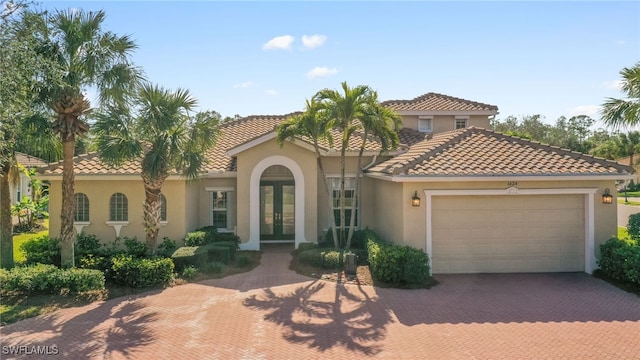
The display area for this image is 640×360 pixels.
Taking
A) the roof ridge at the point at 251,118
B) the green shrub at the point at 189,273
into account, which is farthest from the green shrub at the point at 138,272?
the roof ridge at the point at 251,118

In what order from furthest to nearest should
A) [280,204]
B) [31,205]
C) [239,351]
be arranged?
[31,205], [280,204], [239,351]

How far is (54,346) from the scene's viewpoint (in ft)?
27.2

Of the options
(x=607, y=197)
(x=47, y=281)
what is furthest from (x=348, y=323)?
(x=607, y=197)

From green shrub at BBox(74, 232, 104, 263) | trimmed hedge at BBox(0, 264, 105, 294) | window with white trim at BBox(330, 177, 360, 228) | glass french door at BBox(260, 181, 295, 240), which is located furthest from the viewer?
glass french door at BBox(260, 181, 295, 240)

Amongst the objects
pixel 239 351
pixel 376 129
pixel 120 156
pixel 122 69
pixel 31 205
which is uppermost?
pixel 122 69

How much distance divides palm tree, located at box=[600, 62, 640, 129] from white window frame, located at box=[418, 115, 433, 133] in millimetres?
9700

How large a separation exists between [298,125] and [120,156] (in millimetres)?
6109

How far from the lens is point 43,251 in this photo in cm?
1412

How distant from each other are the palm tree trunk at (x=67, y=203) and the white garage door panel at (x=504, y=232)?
1153 cm

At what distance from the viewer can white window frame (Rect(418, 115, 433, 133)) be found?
78.0ft

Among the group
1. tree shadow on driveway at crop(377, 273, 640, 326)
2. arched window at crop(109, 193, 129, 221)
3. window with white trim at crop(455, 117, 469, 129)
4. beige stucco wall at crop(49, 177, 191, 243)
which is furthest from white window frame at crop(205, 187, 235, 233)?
window with white trim at crop(455, 117, 469, 129)

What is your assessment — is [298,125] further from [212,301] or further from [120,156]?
[212,301]

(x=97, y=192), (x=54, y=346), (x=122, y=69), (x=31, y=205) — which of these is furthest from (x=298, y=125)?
(x=31, y=205)

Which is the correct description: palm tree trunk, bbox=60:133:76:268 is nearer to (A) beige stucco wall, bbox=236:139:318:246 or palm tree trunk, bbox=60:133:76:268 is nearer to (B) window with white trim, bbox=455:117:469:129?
(A) beige stucco wall, bbox=236:139:318:246
